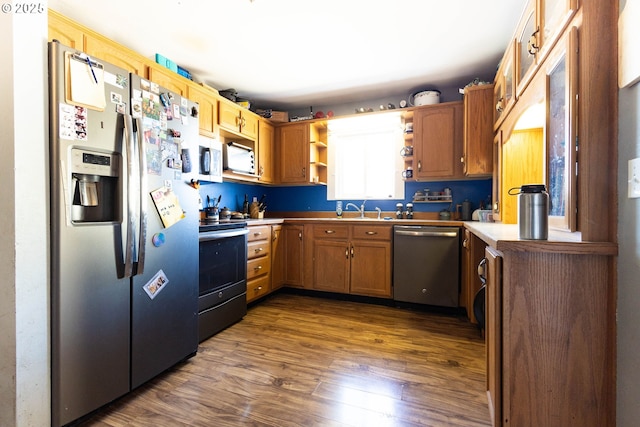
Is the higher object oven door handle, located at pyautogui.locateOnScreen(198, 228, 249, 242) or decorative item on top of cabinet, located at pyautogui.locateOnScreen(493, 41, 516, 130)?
decorative item on top of cabinet, located at pyautogui.locateOnScreen(493, 41, 516, 130)

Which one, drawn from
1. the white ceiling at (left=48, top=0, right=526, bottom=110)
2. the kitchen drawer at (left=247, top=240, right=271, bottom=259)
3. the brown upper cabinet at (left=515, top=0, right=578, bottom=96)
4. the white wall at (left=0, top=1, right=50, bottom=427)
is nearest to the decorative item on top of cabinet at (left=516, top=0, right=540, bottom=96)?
the brown upper cabinet at (left=515, top=0, right=578, bottom=96)

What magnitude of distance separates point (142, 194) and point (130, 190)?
0.20 feet

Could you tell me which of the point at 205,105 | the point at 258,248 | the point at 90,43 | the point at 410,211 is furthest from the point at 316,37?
the point at 410,211

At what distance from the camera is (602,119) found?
97cm

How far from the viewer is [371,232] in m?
3.03

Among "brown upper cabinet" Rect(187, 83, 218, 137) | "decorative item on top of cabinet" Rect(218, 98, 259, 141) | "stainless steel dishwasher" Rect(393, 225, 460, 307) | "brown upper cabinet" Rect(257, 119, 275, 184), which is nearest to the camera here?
"brown upper cabinet" Rect(187, 83, 218, 137)

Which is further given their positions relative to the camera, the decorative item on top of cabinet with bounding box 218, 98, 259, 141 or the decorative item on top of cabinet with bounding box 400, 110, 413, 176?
the decorative item on top of cabinet with bounding box 400, 110, 413, 176

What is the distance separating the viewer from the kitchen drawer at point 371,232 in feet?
9.76

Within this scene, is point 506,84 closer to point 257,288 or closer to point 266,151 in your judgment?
point 266,151

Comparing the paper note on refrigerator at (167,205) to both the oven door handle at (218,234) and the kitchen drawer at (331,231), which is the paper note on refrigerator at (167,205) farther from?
the kitchen drawer at (331,231)

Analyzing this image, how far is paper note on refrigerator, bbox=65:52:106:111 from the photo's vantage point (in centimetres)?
124

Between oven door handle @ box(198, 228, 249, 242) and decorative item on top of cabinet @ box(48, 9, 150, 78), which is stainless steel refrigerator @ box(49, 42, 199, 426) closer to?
oven door handle @ box(198, 228, 249, 242)

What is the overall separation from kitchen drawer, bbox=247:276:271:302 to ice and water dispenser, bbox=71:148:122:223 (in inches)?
62.6

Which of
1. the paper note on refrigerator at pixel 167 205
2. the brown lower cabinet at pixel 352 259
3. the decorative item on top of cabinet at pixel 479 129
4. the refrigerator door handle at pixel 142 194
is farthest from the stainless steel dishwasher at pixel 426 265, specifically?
the refrigerator door handle at pixel 142 194
